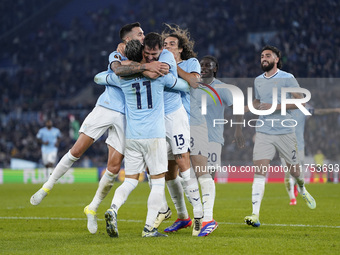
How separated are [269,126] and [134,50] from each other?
2678 mm

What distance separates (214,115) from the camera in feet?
27.2

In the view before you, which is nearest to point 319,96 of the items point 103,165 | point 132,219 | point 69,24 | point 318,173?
point 318,173

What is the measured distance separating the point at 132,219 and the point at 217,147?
222 cm

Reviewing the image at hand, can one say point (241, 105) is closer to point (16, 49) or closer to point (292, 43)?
point (292, 43)

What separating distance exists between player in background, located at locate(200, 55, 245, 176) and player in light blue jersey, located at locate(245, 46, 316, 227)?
36 cm

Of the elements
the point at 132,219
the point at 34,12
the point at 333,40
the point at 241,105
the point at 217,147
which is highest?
the point at 34,12

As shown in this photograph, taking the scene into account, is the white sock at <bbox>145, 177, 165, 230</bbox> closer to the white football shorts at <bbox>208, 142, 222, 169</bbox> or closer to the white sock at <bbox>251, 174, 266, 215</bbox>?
the white football shorts at <bbox>208, 142, 222, 169</bbox>

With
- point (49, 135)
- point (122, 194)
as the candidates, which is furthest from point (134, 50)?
point (49, 135)

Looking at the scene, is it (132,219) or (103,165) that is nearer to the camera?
(132,219)

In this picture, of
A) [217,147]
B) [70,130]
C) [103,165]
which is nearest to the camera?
[217,147]

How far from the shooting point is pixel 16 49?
37000 millimetres

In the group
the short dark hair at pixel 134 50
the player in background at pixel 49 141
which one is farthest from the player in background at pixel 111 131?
the player in background at pixel 49 141

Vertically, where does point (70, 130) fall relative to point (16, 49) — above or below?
below

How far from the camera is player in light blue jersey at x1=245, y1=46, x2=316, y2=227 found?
8.45 m
